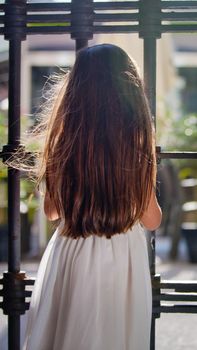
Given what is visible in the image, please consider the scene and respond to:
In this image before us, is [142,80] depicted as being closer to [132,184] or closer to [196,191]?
[132,184]

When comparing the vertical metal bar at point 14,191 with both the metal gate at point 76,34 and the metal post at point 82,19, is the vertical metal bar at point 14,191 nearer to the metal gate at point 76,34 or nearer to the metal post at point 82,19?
the metal gate at point 76,34

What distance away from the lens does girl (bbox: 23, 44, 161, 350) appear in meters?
1.93

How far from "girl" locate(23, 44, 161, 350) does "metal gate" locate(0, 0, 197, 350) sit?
0.14 meters

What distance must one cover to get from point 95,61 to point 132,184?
350 mm

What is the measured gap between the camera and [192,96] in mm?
18047

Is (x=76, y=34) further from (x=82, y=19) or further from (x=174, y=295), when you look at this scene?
(x=174, y=295)

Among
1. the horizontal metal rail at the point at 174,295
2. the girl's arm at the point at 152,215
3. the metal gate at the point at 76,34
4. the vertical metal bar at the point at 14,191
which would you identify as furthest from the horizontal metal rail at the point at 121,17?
the horizontal metal rail at the point at 174,295

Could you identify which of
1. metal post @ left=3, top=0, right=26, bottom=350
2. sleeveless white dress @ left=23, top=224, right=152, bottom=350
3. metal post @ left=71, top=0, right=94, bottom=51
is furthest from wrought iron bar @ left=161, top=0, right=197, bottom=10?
sleeveless white dress @ left=23, top=224, right=152, bottom=350

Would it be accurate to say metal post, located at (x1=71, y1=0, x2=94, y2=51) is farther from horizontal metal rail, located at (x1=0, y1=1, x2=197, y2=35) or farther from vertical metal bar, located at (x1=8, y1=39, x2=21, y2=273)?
vertical metal bar, located at (x1=8, y1=39, x2=21, y2=273)

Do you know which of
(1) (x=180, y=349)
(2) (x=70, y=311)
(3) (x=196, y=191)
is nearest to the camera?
(2) (x=70, y=311)

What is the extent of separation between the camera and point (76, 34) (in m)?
2.07

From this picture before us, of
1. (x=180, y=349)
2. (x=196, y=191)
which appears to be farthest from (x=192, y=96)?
(x=180, y=349)

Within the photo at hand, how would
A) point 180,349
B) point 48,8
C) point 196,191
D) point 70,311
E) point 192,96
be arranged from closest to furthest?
point 70,311, point 48,8, point 180,349, point 196,191, point 192,96

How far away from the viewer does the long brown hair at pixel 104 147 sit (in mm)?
1932
